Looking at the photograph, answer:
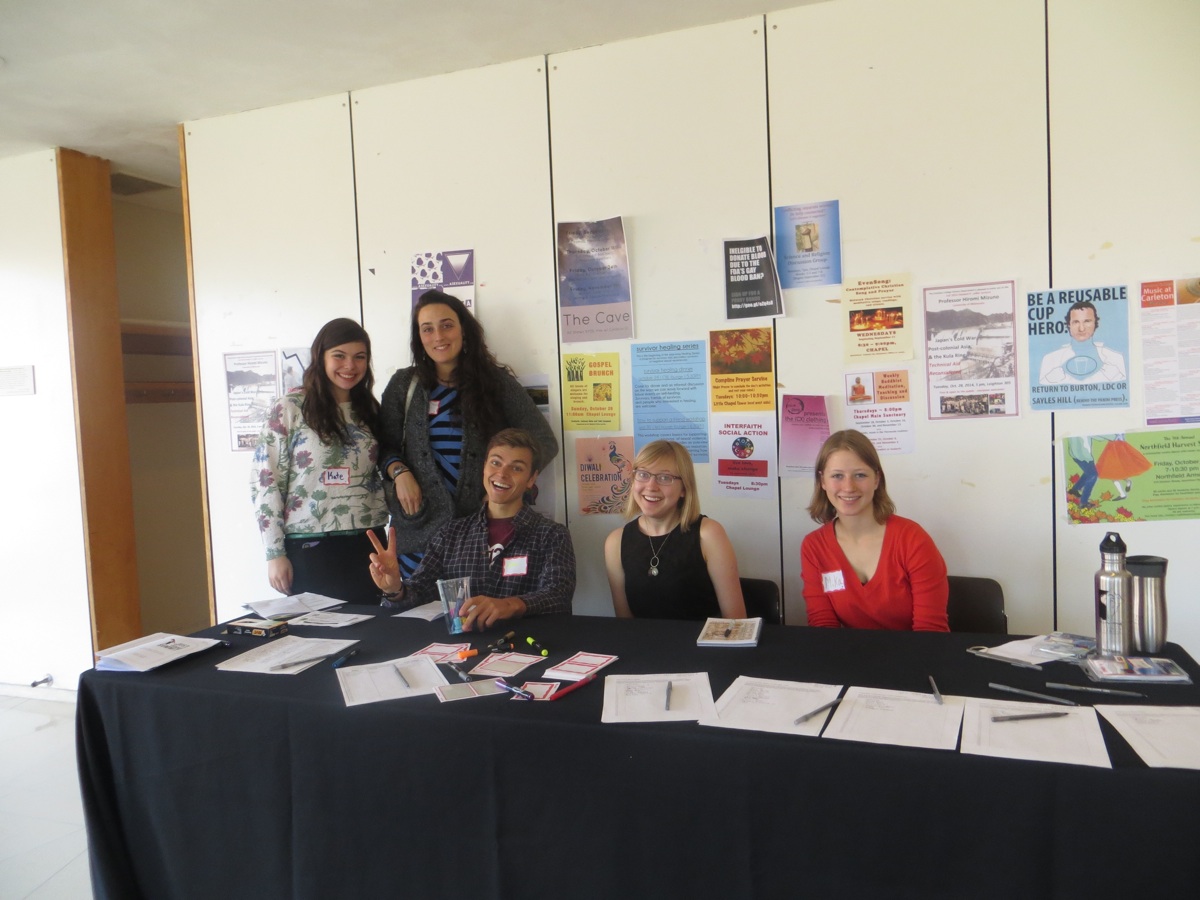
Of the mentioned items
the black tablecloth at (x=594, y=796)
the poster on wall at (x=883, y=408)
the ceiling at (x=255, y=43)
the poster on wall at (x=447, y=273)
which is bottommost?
the black tablecloth at (x=594, y=796)

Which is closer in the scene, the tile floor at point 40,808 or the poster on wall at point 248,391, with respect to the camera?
the tile floor at point 40,808

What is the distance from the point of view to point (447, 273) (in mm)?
3111

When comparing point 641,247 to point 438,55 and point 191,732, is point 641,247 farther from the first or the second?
point 191,732

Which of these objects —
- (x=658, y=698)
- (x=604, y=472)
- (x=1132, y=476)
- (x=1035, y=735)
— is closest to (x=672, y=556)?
(x=604, y=472)

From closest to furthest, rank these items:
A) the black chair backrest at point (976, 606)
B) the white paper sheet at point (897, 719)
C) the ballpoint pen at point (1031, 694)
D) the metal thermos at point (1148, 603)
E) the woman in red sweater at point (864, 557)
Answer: the white paper sheet at point (897, 719) < the ballpoint pen at point (1031, 694) < the metal thermos at point (1148, 603) < the woman in red sweater at point (864, 557) < the black chair backrest at point (976, 606)

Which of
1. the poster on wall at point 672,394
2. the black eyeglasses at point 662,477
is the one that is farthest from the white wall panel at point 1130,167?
the black eyeglasses at point 662,477

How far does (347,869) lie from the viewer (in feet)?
4.99

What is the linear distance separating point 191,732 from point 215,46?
2503mm

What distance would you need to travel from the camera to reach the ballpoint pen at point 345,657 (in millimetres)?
1750

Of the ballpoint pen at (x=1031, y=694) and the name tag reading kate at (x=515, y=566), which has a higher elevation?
the name tag reading kate at (x=515, y=566)

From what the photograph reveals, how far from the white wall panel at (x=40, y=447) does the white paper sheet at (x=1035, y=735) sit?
4.24 m

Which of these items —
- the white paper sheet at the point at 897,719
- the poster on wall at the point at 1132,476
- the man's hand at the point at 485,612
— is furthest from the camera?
the poster on wall at the point at 1132,476

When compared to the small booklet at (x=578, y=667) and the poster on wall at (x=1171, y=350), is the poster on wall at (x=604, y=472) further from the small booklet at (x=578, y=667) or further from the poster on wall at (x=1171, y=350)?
the poster on wall at (x=1171, y=350)

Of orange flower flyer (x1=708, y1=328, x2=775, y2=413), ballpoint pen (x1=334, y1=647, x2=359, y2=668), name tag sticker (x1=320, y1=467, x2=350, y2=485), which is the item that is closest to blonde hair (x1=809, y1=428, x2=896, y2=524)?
orange flower flyer (x1=708, y1=328, x2=775, y2=413)
